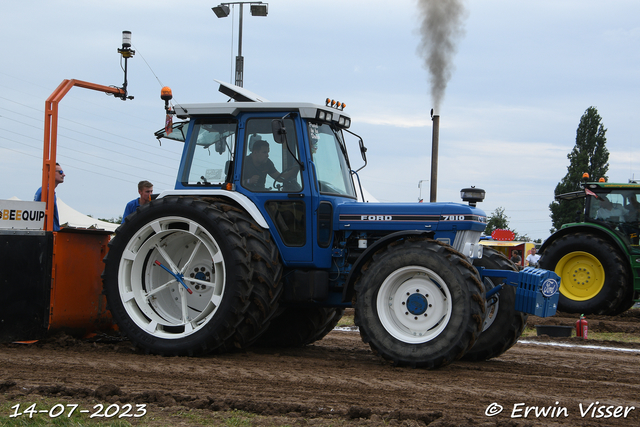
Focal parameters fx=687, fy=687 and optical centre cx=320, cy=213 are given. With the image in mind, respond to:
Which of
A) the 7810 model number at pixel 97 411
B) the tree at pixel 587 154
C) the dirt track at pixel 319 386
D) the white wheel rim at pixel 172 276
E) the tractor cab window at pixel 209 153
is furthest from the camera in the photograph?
the tree at pixel 587 154

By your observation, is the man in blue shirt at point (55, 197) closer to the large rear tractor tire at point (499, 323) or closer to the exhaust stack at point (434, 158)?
the large rear tractor tire at point (499, 323)

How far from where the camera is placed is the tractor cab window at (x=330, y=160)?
271 inches

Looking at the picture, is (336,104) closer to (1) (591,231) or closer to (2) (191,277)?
(2) (191,277)

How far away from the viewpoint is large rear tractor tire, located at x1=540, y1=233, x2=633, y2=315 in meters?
12.3

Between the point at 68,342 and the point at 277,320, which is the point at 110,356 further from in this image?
the point at 277,320

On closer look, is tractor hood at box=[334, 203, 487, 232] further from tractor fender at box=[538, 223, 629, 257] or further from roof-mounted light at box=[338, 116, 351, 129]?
tractor fender at box=[538, 223, 629, 257]

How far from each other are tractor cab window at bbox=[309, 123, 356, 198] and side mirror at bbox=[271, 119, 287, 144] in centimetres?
31

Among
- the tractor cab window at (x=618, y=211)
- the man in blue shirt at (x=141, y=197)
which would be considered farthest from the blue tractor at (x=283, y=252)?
the tractor cab window at (x=618, y=211)

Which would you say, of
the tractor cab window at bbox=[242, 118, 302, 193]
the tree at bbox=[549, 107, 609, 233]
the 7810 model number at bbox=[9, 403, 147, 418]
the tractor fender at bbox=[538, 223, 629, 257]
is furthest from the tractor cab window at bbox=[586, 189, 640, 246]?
the tree at bbox=[549, 107, 609, 233]

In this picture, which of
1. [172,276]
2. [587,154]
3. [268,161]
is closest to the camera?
[268,161]

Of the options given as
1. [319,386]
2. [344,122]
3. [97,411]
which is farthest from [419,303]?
[97,411]

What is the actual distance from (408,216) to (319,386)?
2.08m

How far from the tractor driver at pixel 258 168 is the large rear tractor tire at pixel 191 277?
12.5 inches

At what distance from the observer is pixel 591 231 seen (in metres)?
12.9
